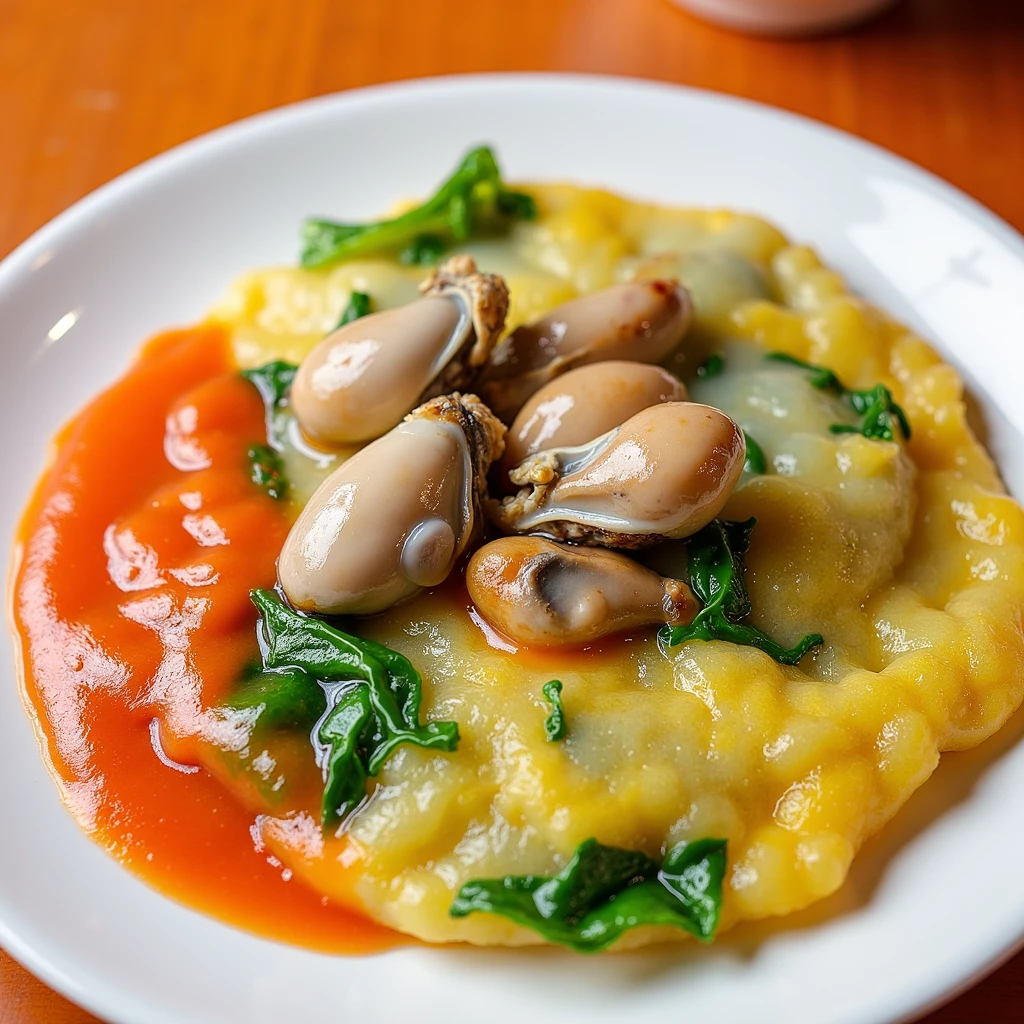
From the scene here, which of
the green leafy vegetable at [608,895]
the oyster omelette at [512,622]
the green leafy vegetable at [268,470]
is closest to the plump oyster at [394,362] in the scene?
the oyster omelette at [512,622]

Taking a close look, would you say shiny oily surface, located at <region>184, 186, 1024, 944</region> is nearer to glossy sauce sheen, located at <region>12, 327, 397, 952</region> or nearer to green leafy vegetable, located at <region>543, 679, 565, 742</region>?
green leafy vegetable, located at <region>543, 679, 565, 742</region>

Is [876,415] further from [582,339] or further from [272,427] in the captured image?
[272,427]

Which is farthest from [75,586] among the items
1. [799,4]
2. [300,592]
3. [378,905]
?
[799,4]

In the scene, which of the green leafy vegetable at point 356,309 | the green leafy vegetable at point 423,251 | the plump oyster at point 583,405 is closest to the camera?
the plump oyster at point 583,405

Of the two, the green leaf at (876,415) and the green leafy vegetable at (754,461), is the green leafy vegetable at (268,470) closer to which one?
the green leafy vegetable at (754,461)

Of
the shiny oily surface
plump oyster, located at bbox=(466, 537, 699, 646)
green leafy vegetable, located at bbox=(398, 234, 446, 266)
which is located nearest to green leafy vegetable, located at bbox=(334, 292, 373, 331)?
green leafy vegetable, located at bbox=(398, 234, 446, 266)

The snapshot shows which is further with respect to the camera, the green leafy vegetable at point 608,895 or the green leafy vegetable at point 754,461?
the green leafy vegetable at point 754,461

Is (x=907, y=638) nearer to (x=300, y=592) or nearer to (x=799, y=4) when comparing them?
(x=300, y=592)
